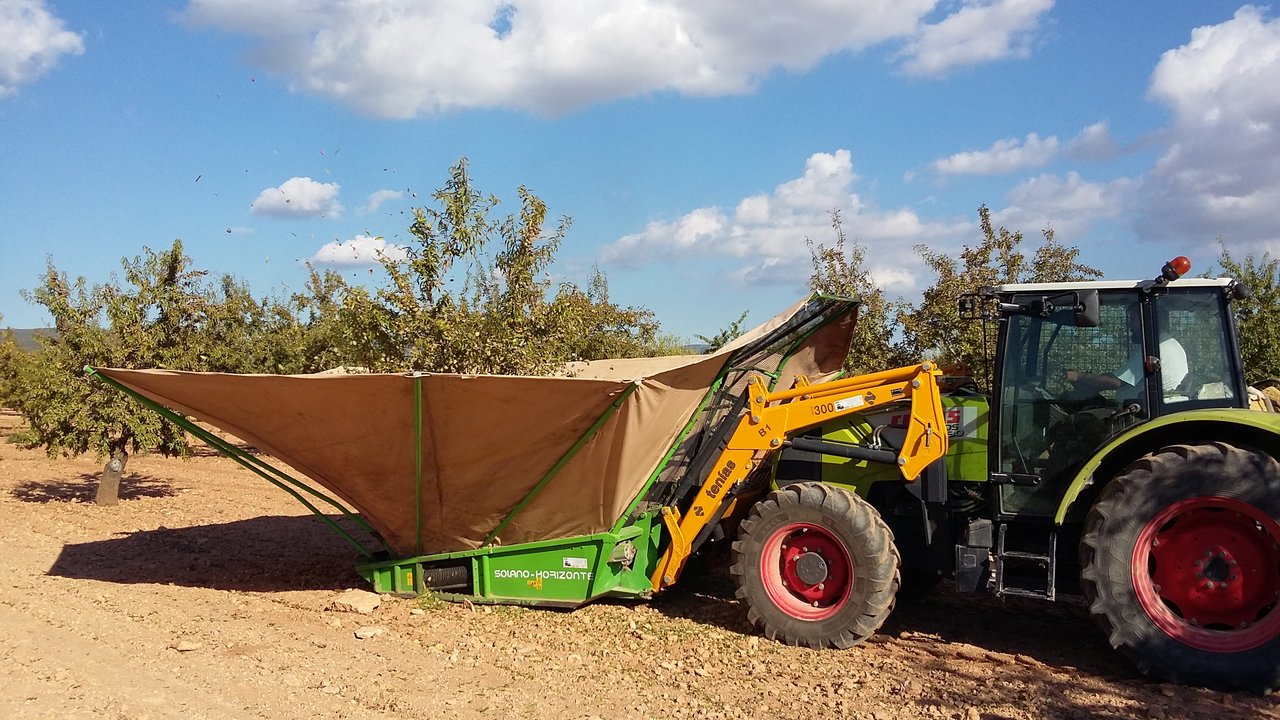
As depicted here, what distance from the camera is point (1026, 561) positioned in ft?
18.1

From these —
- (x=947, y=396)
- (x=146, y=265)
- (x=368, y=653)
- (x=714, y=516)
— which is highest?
(x=146, y=265)

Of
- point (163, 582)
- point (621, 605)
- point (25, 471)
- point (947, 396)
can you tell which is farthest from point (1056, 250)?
point (25, 471)

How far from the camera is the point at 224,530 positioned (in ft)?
33.0

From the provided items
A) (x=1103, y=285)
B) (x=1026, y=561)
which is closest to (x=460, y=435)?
(x=1026, y=561)

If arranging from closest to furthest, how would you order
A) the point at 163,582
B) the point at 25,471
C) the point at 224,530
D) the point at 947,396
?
the point at 947,396, the point at 163,582, the point at 224,530, the point at 25,471

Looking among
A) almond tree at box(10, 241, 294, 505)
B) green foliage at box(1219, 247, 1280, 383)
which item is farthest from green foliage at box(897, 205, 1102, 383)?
almond tree at box(10, 241, 294, 505)

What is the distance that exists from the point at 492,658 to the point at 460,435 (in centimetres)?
154

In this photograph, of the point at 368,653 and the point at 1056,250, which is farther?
the point at 1056,250

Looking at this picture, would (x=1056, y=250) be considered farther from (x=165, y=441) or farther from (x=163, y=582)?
(x=165, y=441)

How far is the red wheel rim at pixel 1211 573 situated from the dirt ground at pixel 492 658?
345 millimetres

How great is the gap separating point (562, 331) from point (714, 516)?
2.46 m

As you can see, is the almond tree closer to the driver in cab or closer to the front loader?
the front loader

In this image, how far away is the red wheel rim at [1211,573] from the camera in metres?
4.82

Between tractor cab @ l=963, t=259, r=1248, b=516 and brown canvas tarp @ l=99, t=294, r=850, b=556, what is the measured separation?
1788 mm
